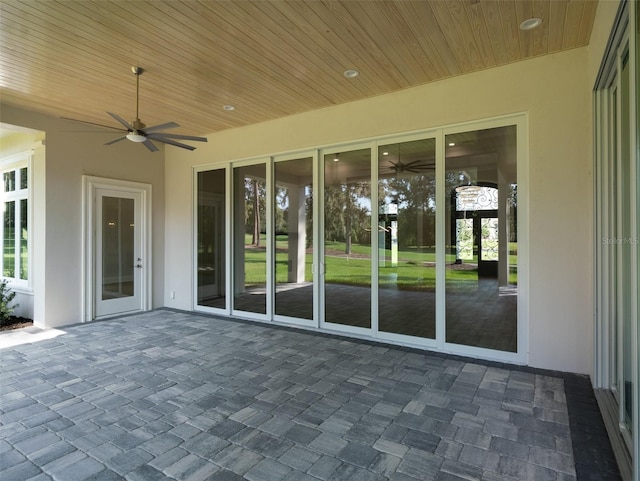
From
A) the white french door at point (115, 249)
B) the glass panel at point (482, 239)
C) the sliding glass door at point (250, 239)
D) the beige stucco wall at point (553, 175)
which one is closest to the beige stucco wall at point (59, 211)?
the white french door at point (115, 249)

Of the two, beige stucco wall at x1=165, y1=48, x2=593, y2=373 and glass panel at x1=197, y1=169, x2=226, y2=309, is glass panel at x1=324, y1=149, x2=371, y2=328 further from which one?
glass panel at x1=197, y1=169, x2=226, y2=309

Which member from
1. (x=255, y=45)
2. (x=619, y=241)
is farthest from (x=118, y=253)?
(x=619, y=241)

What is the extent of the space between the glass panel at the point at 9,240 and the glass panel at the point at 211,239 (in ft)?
10.9

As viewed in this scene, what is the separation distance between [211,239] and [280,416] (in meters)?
4.34

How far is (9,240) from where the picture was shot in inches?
255

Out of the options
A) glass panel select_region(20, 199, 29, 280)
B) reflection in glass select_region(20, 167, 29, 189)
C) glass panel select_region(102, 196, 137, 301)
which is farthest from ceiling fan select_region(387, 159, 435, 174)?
glass panel select_region(20, 199, 29, 280)

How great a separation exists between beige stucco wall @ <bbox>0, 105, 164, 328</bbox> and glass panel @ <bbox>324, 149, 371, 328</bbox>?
13.2 feet

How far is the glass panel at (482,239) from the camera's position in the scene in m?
3.91

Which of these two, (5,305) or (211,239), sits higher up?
(211,239)

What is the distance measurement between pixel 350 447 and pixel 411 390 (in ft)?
3.53

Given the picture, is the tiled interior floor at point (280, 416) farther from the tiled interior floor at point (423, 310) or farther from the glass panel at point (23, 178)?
the glass panel at point (23, 178)

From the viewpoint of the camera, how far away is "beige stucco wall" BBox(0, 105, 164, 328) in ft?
17.3

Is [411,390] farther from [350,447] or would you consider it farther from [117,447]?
[117,447]

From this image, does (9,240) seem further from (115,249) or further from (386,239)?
(386,239)
